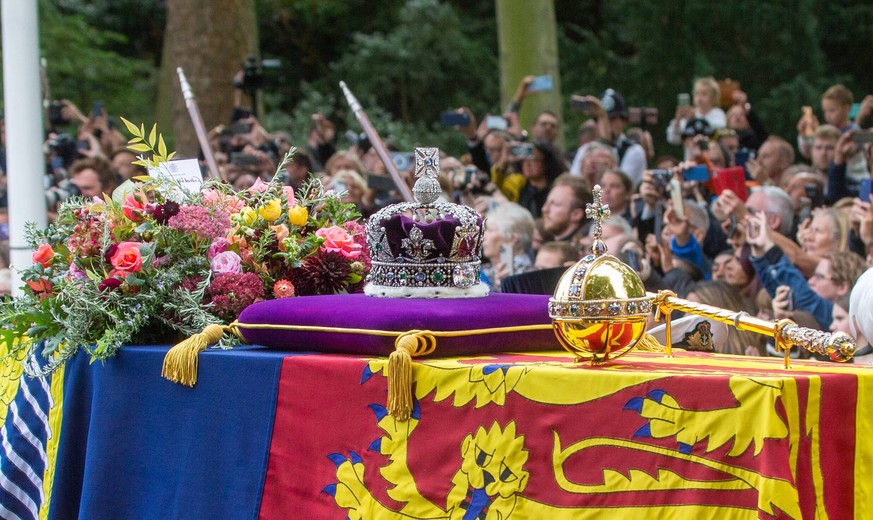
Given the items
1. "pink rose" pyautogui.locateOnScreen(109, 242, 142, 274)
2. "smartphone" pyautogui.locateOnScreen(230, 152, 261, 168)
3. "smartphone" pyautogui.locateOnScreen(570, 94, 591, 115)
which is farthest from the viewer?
"smartphone" pyautogui.locateOnScreen(570, 94, 591, 115)

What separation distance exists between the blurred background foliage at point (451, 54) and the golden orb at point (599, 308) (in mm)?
12554

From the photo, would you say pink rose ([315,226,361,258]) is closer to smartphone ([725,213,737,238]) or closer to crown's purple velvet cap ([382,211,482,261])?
crown's purple velvet cap ([382,211,482,261])

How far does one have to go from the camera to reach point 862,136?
654 cm

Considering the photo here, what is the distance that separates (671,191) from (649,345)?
3.65 m

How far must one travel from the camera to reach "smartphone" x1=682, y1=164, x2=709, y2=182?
269 inches

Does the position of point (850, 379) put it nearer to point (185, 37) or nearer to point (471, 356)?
point (471, 356)

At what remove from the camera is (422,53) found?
17156 mm

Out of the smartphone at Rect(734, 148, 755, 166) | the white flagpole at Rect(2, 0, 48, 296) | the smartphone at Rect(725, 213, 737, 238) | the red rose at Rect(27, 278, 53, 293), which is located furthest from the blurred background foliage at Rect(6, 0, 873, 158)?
the red rose at Rect(27, 278, 53, 293)

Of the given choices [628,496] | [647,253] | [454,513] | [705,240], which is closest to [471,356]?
[454,513]

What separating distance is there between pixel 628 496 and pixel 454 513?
389mm

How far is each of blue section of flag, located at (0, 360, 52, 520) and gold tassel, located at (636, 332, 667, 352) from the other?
158 cm

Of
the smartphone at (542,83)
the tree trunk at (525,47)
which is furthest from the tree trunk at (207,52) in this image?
the smartphone at (542,83)

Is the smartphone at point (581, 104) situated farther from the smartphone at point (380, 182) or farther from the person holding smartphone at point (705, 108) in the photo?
the smartphone at point (380, 182)

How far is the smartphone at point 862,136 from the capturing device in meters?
6.46
